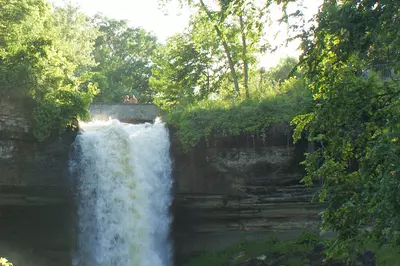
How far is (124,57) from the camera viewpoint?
53969 mm

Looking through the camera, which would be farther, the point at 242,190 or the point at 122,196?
the point at 242,190

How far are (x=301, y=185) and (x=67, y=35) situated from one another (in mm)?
26793

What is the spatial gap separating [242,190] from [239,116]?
10.2ft

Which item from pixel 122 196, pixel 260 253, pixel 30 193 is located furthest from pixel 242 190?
pixel 30 193

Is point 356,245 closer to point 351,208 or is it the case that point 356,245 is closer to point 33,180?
point 351,208

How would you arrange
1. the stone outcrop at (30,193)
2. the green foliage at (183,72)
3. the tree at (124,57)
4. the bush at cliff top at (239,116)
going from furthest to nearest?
the tree at (124,57) < the green foliage at (183,72) < the bush at cliff top at (239,116) < the stone outcrop at (30,193)

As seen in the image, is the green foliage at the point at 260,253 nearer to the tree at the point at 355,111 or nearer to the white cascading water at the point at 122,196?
the white cascading water at the point at 122,196

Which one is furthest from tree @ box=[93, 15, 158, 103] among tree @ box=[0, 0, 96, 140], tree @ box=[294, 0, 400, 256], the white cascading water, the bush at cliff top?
tree @ box=[294, 0, 400, 256]

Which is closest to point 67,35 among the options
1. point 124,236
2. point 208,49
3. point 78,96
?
point 208,49

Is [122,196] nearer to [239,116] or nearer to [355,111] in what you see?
[239,116]

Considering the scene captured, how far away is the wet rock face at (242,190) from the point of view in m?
20.0

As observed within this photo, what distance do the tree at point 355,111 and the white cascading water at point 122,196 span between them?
457 inches

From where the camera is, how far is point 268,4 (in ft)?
29.5

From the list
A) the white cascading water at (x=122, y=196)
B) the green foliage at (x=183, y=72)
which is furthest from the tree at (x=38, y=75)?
the green foliage at (x=183, y=72)
